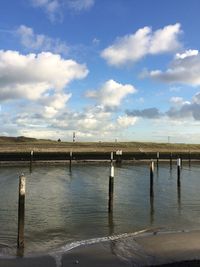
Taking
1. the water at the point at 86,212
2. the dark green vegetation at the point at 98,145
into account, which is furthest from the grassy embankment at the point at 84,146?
the water at the point at 86,212

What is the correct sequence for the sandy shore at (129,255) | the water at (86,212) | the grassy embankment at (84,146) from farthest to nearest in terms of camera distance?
the grassy embankment at (84,146), the water at (86,212), the sandy shore at (129,255)

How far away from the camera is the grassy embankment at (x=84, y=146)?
10731 centimetres

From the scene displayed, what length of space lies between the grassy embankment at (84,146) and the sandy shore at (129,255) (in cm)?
8380

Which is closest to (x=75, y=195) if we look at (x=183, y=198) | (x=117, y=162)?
(x=183, y=198)

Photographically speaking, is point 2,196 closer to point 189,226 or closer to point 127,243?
point 189,226

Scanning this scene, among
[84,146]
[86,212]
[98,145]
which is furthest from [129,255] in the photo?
[98,145]

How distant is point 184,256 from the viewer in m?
14.6

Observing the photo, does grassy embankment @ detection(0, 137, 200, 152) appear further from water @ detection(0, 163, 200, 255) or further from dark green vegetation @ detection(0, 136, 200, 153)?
water @ detection(0, 163, 200, 255)

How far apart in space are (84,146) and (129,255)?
346 feet

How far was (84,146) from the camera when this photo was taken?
396 feet

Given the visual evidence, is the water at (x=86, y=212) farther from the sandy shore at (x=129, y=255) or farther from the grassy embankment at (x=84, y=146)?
the grassy embankment at (x=84, y=146)

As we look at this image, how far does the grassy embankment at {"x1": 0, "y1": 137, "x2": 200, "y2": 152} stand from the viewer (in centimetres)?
10731

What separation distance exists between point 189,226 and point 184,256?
8.18 m

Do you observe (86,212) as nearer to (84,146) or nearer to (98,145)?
(84,146)
